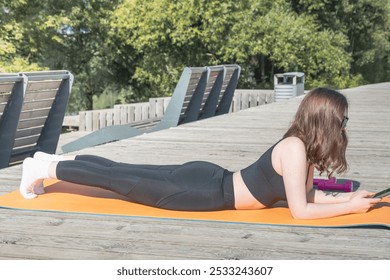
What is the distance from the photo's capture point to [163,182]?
439 centimetres

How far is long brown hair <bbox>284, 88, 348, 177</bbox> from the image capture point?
4086 millimetres

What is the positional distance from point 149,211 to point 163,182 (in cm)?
20

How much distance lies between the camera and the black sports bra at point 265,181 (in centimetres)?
421

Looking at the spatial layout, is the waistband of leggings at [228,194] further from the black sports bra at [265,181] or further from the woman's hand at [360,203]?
the woman's hand at [360,203]

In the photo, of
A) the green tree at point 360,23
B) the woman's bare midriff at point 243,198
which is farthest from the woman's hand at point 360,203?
the green tree at point 360,23

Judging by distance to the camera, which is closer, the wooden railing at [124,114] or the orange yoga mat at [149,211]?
the orange yoga mat at [149,211]

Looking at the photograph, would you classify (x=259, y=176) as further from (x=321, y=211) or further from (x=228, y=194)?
(x=321, y=211)

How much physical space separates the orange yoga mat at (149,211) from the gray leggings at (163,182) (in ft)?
0.18

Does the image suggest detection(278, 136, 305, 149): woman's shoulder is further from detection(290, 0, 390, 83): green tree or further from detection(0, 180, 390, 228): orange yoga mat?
detection(290, 0, 390, 83): green tree

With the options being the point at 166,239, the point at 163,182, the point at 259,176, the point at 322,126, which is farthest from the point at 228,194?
the point at 166,239

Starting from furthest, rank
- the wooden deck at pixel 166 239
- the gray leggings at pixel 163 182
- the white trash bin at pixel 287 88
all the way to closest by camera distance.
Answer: the white trash bin at pixel 287 88 < the gray leggings at pixel 163 182 < the wooden deck at pixel 166 239
